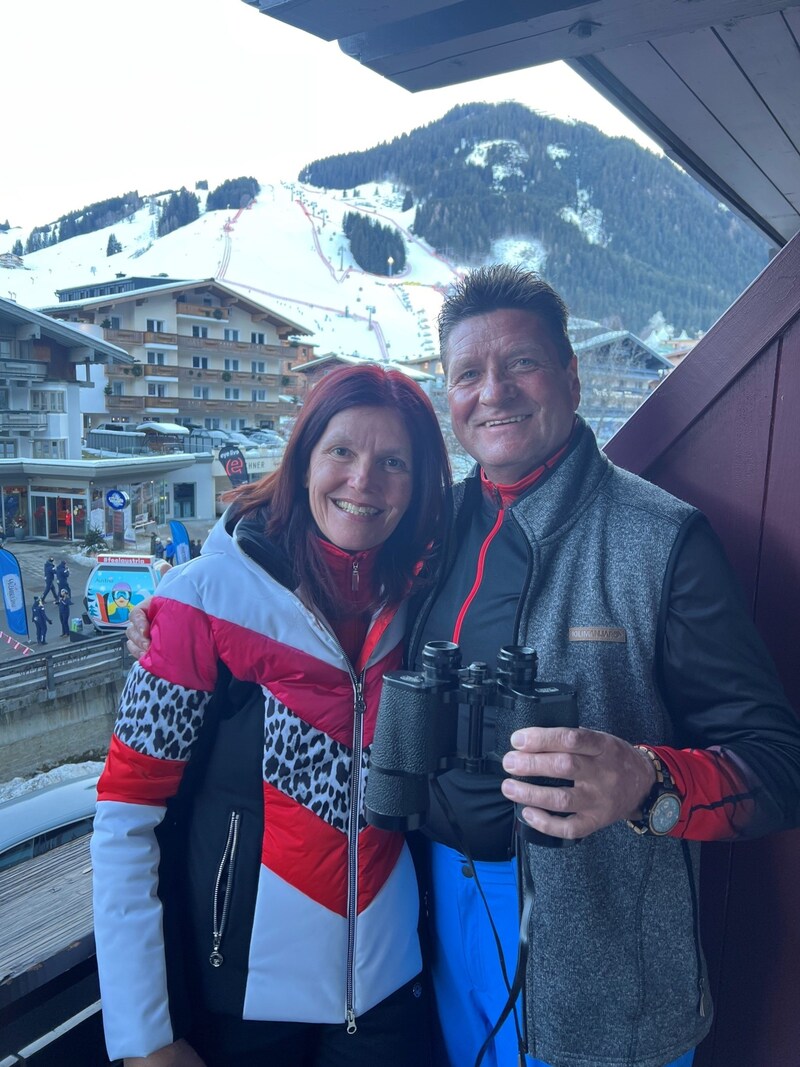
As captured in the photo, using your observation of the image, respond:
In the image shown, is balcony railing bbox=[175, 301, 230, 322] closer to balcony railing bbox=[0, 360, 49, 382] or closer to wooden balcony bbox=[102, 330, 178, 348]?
wooden balcony bbox=[102, 330, 178, 348]

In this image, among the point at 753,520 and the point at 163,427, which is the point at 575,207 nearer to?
the point at 163,427

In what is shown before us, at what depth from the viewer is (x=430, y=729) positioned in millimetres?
663

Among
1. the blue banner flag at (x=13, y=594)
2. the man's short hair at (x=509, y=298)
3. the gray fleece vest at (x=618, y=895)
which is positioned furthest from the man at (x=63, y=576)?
the gray fleece vest at (x=618, y=895)

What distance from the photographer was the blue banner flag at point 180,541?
2.62 metres

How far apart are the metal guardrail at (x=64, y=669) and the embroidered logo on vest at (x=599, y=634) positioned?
2.25 meters

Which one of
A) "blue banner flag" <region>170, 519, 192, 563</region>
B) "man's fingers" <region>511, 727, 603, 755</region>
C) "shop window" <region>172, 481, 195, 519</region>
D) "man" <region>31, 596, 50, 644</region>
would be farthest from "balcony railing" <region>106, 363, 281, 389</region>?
"man's fingers" <region>511, 727, 603, 755</region>

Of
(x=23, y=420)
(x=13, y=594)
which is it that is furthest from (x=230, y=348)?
(x=13, y=594)

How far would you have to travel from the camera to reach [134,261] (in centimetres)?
367

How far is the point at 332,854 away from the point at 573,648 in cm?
34

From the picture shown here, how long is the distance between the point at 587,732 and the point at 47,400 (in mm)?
2198

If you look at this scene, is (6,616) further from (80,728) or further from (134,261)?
(134,261)

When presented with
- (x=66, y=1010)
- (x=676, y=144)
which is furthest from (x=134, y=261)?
(x=66, y=1010)

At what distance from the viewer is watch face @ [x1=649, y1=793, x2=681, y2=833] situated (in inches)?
24.3

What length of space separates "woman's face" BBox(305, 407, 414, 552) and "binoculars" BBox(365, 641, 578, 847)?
24 centimetres
